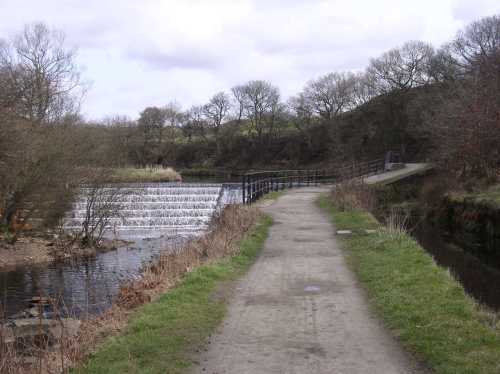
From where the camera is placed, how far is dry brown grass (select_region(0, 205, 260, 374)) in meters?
6.48

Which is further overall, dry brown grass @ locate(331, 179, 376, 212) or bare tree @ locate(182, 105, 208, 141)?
bare tree @ locate(182, 105, 208, 141)

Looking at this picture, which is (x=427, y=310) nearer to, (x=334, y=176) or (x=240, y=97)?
(x=334, y=176)

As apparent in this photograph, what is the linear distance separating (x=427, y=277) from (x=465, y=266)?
22.9ft

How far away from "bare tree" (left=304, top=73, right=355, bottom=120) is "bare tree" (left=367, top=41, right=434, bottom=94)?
11819 millimetres

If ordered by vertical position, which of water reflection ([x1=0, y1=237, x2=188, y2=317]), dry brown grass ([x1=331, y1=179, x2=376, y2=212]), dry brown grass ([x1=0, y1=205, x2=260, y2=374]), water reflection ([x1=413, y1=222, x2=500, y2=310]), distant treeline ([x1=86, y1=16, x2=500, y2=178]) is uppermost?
distant treeline ([x1=86, y1=16, x2=500, y2=178])

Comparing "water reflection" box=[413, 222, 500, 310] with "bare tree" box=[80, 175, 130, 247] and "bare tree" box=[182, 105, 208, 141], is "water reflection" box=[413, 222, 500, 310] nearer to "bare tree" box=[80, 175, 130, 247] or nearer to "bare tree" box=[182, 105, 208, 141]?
"bare tree" box=[80, 175, 130, 247]

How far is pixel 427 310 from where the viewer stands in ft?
25.3

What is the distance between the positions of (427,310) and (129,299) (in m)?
4.95

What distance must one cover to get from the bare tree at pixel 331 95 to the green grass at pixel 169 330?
227 feet

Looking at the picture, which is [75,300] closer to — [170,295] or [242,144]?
[170,295]

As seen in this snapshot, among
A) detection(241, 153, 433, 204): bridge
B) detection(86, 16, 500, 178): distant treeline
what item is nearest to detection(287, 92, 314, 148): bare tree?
detection(86, 16, 500, 178): distant treeline

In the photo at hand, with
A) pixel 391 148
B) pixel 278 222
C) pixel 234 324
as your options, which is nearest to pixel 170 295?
pixel 234 324

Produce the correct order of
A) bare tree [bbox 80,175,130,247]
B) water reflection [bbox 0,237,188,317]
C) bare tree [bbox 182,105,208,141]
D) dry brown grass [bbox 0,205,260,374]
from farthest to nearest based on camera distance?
bare tree [bbox 182,105,208,141], bare tree [bbox 80,175,130,247], water reflection [bbox 0,237,188,317], dry brown grass [bbox 0,205,260,374]

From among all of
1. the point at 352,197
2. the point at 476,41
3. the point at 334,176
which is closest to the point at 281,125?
the point at 476,41
